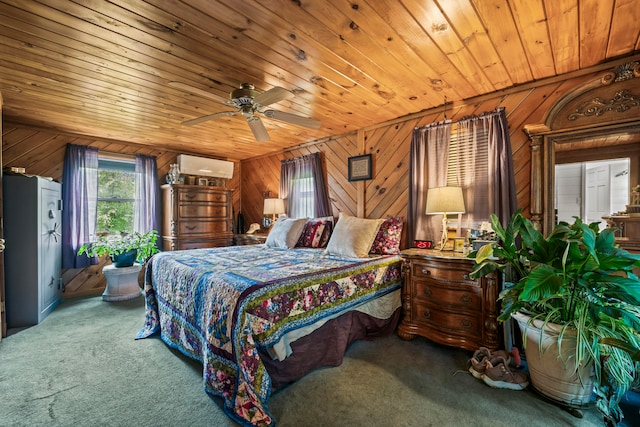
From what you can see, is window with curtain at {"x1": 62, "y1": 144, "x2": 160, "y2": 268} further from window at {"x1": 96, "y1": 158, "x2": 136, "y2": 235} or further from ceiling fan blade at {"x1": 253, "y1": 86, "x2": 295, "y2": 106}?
ceiling fan blade at {"x1": 253, "y1": 86, "x2": 295, "y2": 106}

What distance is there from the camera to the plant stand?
12.2 feet

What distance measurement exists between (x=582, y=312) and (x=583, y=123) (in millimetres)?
1568

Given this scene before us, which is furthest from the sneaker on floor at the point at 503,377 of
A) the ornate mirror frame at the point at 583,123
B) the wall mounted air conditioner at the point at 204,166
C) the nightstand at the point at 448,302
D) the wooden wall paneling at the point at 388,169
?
the wall mounted air conditioner at the point at 204,166

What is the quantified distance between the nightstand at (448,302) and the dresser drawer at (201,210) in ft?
11.3

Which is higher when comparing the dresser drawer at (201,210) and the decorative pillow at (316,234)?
the dresser drawer at (201,210)

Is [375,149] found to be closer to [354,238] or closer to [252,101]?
[354,238]

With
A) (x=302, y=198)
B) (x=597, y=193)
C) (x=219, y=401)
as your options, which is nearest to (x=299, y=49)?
(x=219, y=401)

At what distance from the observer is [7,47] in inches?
74.1

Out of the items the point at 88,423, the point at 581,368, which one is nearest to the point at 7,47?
the point at 88,423

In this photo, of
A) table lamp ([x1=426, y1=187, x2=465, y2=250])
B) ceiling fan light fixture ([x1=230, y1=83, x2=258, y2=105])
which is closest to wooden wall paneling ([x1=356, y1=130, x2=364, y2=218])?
table lamp ([x1=426, y1=187, x2=465, y2=250])

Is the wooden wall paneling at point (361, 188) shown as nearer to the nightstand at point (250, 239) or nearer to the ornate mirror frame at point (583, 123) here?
the nightstand at point (250, 239)

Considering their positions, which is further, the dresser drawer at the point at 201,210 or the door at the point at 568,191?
the dresser drawer at the point at 201,210

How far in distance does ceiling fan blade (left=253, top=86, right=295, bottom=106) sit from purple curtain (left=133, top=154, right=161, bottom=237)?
3.27 meters

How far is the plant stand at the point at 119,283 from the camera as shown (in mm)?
3719
